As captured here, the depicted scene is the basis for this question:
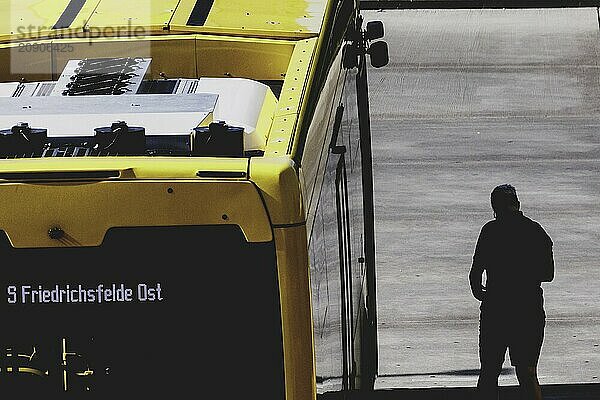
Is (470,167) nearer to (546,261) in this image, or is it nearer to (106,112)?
(546,261)

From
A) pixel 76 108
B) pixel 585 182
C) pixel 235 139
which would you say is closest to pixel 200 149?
pixel 235 139

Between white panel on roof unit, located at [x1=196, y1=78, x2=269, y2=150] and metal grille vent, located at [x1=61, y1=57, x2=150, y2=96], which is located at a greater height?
metal grille vent, located at [x1=61, y1=57, x2=150, y2=96]

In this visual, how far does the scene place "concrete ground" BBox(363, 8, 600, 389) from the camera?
1180 centimetres

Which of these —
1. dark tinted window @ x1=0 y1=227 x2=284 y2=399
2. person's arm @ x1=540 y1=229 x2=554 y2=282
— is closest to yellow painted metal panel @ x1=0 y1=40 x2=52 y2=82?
dark tinted window @ x1=0 y1=227 x2=284 y2=399

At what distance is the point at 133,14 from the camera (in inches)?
268

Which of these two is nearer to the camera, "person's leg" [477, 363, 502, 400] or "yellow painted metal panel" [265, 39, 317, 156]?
"yellow painted metal panel" [265, 39, 317, 156]

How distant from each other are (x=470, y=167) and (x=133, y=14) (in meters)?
11.6

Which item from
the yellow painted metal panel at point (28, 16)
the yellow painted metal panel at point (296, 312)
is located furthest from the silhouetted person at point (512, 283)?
the yellow painted metal panel at point (296, 312)

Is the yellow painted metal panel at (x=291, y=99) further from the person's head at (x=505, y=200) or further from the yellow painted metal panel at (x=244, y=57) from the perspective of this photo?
the person's head at (x=505, y=200)

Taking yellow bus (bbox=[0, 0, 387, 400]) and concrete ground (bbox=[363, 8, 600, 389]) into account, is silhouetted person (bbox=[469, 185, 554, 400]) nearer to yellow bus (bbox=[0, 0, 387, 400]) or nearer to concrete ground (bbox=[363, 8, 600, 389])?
concrete ground (bbox=[363, 8, 600, 389])

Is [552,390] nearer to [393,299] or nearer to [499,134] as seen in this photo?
[393,299]

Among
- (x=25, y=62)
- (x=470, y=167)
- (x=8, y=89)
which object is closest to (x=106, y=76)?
(x=8, y=89)

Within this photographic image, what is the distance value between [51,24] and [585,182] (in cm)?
1156

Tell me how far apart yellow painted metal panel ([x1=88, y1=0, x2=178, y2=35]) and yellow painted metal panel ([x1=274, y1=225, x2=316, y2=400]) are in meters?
2.30
